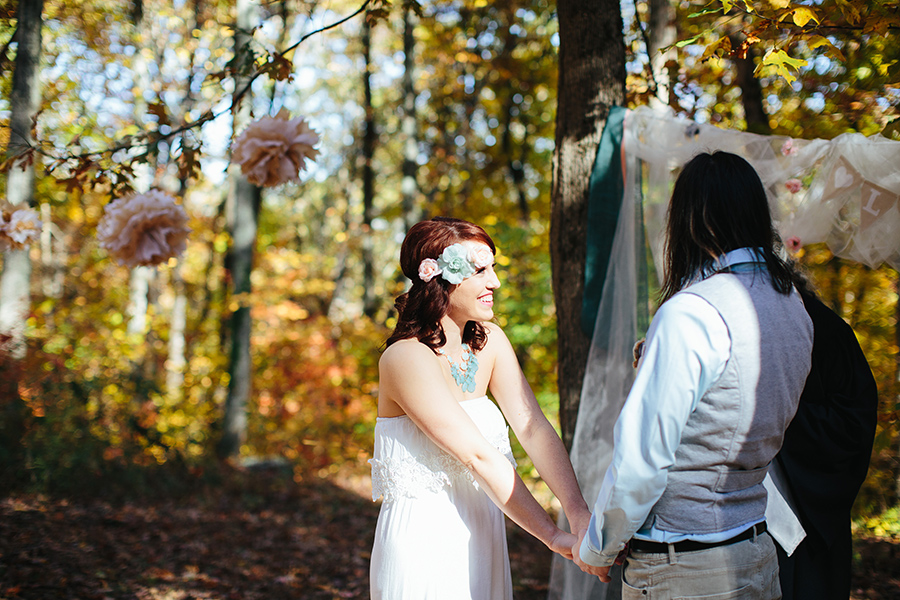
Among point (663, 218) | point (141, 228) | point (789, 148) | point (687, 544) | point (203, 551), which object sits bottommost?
point (203, 551)

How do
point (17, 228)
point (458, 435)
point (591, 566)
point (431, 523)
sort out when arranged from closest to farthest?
point (591, 566), point (458, 435), point (431, 523), point (17, 228)

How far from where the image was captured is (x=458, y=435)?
1941 millimetres

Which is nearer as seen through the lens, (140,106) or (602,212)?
(602,212)

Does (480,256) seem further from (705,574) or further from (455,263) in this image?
(705,574)

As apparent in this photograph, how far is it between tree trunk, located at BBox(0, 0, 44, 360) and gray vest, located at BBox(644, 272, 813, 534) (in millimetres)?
4299

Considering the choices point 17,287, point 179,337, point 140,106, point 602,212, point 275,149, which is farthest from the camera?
point 179,337

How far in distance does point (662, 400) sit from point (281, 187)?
236 cm

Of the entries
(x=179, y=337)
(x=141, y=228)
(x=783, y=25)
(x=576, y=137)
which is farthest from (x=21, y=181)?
(x=783, y=25)

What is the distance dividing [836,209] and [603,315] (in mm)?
1072

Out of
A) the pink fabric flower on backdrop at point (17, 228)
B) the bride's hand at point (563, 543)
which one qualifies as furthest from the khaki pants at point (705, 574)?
the pink fabric flower on backdrop at point (17, 228)

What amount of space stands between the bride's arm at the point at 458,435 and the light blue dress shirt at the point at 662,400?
462 millimetres

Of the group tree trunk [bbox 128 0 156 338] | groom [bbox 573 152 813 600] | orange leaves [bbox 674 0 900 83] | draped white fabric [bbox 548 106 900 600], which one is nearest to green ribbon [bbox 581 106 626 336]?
draped white fabric [bbox 548 106 900 600]

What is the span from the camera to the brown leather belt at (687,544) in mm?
1575

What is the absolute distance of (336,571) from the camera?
16.3 ft
